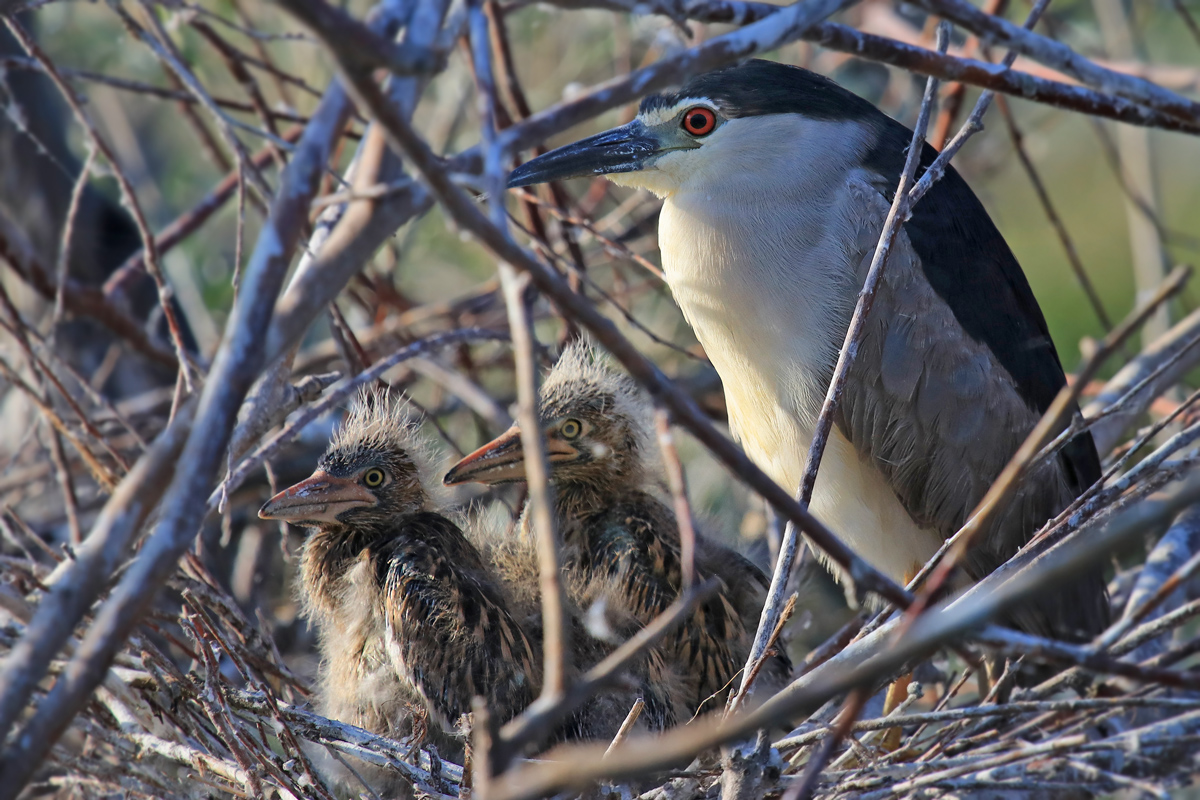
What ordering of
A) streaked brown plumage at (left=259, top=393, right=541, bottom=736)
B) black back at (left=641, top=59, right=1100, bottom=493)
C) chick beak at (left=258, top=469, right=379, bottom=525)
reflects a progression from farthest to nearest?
black back at (left=641, top=59, right=1100, bottom=493) → chick beak at (left=258, top=469, right=379, bottom=525) → streaked brown plumage at (left=259, top=393, right=541, bottom=736)

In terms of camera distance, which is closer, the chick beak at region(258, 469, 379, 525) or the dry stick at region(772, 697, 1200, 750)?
the dry stick at region(772, 697, 1200, 750)

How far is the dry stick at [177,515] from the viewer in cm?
87

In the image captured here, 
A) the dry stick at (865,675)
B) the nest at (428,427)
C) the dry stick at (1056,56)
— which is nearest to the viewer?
the dry stick at (865,675)

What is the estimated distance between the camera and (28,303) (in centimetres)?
319

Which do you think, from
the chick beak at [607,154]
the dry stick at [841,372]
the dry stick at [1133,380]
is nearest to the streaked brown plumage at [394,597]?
the dry stick at [841,372]

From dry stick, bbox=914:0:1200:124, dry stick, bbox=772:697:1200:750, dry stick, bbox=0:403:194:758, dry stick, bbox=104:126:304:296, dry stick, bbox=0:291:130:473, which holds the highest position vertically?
dry stick, bbox=104:126:304:296

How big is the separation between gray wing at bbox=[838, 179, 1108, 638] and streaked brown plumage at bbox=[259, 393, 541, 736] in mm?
871

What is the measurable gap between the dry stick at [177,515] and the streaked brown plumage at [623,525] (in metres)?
1.26

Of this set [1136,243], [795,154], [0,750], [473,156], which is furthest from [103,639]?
[1136,243]

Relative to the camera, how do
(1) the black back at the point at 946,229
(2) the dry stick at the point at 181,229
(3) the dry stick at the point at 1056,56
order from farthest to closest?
(2) the dry stick at the point at 181,229, (1) the black back at the point at 946,229, (3) the dry stick at the point at 1056,56

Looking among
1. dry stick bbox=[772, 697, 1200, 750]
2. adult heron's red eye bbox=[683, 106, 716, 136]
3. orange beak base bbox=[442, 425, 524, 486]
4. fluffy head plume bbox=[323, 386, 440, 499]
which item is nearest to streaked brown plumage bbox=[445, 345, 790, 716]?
orange beak base bbox=[442, 425, 524, 486]

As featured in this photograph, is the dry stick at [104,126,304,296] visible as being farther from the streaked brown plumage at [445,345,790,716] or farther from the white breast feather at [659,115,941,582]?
the white breast feather at [659,115,941,582]

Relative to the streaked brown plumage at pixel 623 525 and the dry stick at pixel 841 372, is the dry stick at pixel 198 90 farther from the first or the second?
the dry stick at pixel 841 372

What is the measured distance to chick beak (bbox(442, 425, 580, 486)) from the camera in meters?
2.31
